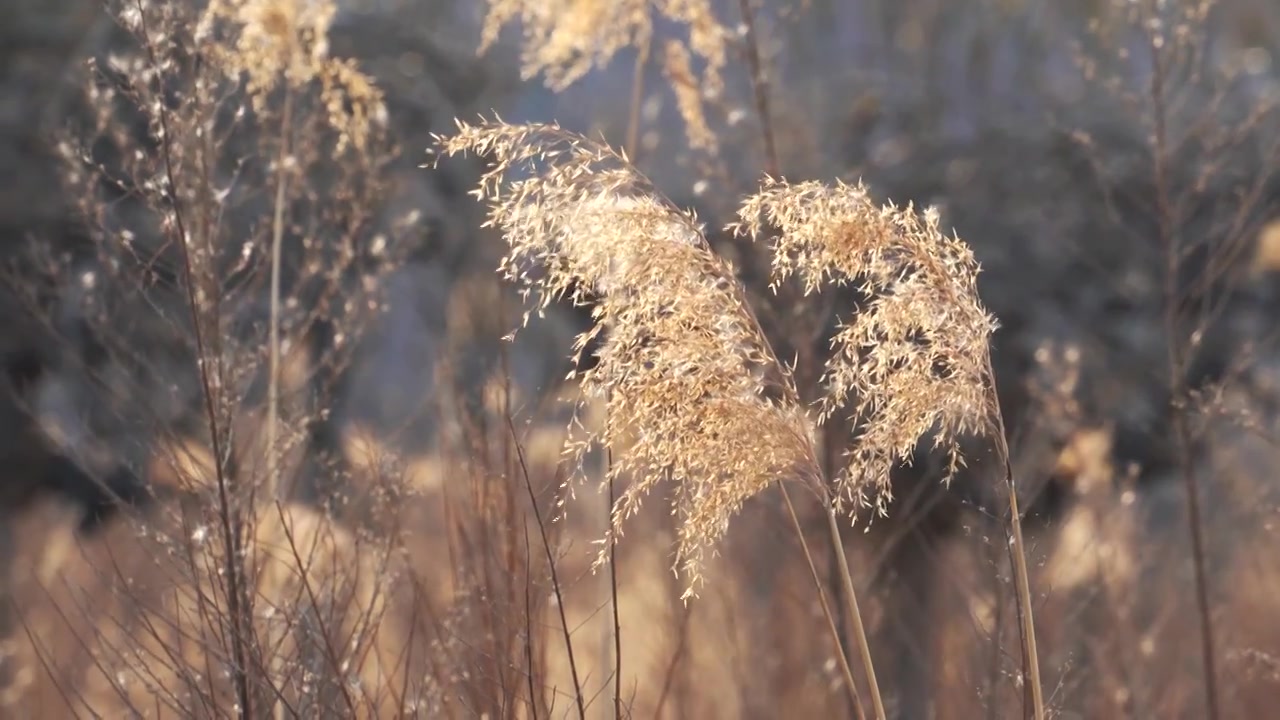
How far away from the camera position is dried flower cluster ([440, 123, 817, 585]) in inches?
91.0

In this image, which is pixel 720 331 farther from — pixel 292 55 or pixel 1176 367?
pixel 1176 367

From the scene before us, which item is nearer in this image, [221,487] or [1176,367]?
[221,487]

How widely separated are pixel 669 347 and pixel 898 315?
1.20 ft

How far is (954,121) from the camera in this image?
809 cm

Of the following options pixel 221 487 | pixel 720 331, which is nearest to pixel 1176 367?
pixel 720 331

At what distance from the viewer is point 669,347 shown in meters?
2.31

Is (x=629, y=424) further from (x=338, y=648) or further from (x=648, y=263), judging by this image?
(x=338, y=648)

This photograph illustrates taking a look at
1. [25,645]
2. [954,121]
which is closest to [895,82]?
[954,121]

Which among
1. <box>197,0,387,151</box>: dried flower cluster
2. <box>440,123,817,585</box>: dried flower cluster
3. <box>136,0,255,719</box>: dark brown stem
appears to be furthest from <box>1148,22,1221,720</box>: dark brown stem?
<box>136,0,255,719</box>: dark brown stem

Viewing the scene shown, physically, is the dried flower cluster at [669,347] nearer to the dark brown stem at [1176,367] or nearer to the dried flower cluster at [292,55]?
the dried flower cluster at [292,55]

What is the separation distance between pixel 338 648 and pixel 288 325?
0.91 meters

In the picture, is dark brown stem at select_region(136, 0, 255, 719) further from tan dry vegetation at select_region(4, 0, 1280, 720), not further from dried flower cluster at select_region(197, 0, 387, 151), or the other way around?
dried flower cluster at select_region(197, 0, 387, 151)

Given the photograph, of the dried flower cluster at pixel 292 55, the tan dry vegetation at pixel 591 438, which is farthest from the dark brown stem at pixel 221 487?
the dried flower cluster at pixel 292 55

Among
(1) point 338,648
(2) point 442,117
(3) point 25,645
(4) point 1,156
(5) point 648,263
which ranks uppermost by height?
(2) point 442,117
